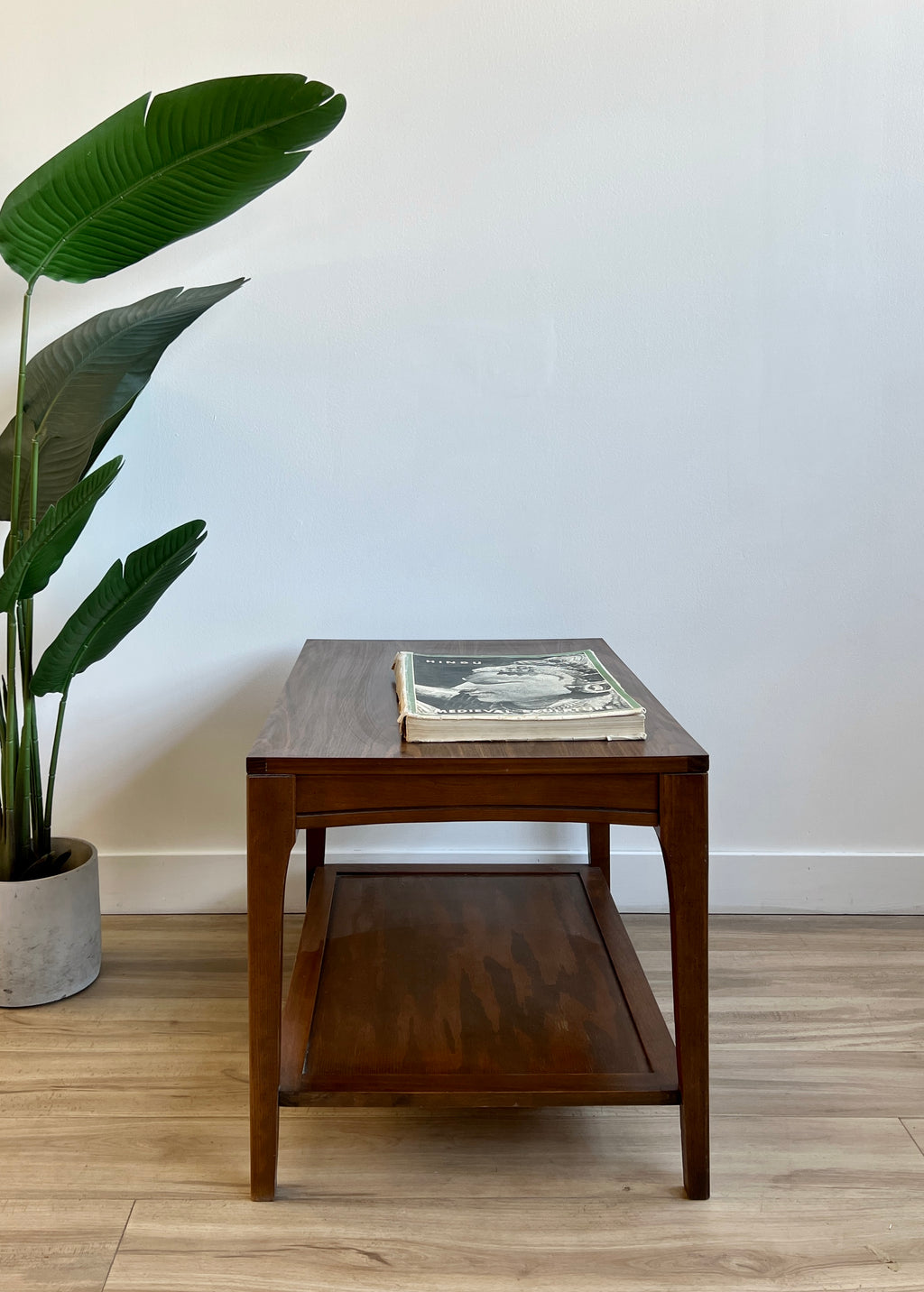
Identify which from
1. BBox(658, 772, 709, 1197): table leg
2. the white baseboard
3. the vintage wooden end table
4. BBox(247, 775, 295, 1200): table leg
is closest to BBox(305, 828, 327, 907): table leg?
the white baseboard

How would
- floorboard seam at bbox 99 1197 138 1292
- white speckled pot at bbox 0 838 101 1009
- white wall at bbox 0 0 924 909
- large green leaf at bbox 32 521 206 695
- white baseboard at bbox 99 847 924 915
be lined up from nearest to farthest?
floorboard seam at bbox 99 1197 138 1292 < large green leaf at bbox 32 521 206 695 < white speckled pot at bbox 0 838 101 1009 < white wall at bbox 0 0 924 909 < white baseboard at bbox 99 847 924 915

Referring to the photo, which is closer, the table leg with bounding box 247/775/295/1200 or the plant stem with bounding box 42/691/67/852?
the table leg with bounding box 247/775/295/1200

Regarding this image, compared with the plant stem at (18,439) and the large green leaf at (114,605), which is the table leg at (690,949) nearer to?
the large green leaf at (114,605)

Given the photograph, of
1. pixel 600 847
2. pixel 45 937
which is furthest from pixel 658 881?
Answer: pixel 45 937

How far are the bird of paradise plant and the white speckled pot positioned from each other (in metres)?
0.06

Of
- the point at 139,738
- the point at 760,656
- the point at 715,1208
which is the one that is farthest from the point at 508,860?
the point at 715,1208

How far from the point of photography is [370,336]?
5.54 feet

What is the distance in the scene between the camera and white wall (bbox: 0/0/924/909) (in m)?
1.63

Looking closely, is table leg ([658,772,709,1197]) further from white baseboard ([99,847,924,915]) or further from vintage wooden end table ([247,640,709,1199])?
white baseboard ([99,847,924,915])

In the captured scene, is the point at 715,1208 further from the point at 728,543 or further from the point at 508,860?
the point at 728,543

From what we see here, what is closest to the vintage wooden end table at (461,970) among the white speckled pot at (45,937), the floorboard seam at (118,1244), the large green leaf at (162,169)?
the floorboard seam at (118,1244)

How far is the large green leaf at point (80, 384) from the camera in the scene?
1438mm

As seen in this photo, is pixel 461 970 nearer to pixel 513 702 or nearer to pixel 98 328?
pixel 513 702

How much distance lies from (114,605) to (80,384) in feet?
1.13
